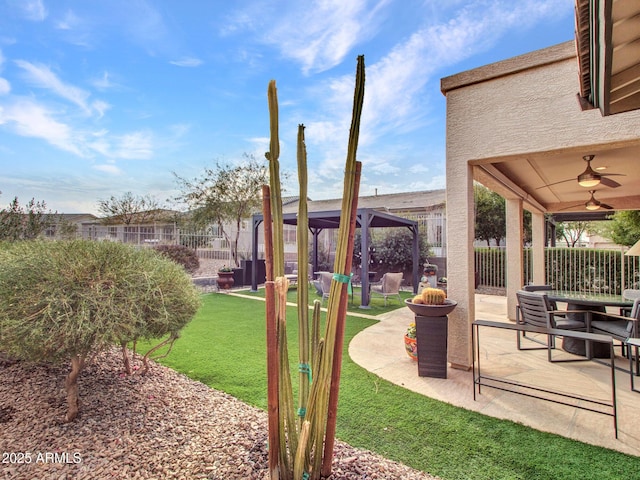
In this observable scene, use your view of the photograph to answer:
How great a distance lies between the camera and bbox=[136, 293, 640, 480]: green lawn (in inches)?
79.4

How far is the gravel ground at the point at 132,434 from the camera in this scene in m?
1.86

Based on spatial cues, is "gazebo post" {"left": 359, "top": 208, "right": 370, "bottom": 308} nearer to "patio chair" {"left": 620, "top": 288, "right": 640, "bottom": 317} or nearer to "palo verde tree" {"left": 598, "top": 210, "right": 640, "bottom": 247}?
"patio chair" {"left": 620, "top": 288, "right": 640, "bottom": 317}

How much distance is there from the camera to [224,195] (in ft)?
45.4

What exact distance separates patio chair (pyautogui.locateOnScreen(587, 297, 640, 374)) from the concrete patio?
427 millimetres

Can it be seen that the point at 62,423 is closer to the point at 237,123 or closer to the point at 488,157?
the point at 488,157

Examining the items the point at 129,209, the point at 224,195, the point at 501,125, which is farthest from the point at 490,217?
the point at 129,209

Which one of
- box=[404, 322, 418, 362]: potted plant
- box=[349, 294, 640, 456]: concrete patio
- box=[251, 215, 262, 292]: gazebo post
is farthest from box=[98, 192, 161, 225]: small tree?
box=[404, 322, 418, 362]: potted plant

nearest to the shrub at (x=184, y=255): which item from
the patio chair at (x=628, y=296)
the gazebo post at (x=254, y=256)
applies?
the gazebo post at (x=254, y=256)

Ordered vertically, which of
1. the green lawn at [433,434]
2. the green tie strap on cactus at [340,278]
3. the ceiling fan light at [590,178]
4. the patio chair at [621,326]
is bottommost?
the green lawn at [433,434]

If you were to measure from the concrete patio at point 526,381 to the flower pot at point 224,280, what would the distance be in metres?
6.81

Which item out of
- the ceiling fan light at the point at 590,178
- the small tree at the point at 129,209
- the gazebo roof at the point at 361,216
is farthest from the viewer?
the small tree at the point at 129,209

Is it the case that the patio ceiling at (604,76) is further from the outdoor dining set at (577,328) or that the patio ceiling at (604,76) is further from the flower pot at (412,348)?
the flower pot at (412,348)

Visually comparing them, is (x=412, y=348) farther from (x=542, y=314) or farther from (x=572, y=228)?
(x=572, y=228)

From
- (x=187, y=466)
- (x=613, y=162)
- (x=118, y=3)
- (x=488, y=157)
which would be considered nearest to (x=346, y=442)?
(x=187, y=466)
